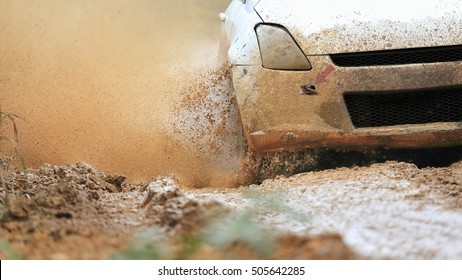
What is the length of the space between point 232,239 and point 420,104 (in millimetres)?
2008

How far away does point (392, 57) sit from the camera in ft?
13.8

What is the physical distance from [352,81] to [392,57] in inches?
11.1

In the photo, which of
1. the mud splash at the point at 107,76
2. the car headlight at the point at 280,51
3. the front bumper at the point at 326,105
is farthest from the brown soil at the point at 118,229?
the mud splash at the point at 107,76

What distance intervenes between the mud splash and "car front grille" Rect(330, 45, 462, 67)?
3.81 feet

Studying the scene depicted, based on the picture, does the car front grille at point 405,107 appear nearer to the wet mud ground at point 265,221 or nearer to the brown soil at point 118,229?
the wet mud ground at point 265,221

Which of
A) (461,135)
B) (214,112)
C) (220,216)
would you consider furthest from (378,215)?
(214,112)

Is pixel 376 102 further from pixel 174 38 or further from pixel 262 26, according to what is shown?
pixel 174 38

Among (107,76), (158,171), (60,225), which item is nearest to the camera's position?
(60,225)

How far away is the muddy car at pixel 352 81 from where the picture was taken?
4160 millimetres

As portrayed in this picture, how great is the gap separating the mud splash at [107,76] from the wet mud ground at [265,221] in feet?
3.95

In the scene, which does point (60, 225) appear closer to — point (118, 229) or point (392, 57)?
point (118, 229)

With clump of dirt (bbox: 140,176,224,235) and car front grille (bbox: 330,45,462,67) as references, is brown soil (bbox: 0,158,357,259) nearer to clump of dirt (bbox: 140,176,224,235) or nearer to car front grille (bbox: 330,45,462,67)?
clump of dirt (bbox: 140,176,224,235)

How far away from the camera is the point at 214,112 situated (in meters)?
4.82

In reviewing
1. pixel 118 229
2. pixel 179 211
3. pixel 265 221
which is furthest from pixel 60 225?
pixel 265 221
